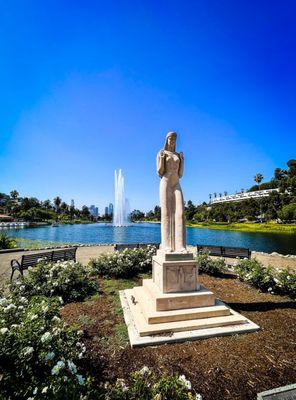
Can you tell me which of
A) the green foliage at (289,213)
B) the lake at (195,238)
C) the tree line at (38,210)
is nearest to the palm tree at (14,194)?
the tree line at (38,210)

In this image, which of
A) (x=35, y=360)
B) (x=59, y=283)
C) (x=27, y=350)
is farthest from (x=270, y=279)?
(x=27, y=350)

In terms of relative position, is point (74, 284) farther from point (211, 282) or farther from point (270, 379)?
point (270, 379)

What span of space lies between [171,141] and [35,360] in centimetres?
498

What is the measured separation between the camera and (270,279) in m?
6.61

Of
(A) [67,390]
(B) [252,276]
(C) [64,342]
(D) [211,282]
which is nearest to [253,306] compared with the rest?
(B) [252,276]

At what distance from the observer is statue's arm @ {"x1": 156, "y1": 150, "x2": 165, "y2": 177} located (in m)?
5.65

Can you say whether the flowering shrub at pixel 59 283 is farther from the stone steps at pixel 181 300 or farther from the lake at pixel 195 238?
the lake at pixel 195 238

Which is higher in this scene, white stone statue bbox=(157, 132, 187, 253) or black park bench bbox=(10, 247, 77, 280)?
white stone statue bbox=(157, 132, 187, 253)

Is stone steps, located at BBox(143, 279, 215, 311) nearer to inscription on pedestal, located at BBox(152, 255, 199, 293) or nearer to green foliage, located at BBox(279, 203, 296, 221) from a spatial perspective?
inscription on pedestal, located at BBox(152, 255, 199, 293)

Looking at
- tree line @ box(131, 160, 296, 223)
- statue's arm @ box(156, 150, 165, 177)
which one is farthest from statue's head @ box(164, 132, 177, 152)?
tree line @ box(131, 160, 296, 223)

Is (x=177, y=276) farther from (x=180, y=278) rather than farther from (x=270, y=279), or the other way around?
(x=270, y=279)

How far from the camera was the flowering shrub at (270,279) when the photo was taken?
6270 millimetres

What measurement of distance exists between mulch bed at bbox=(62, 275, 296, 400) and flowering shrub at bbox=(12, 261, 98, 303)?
0.89 m

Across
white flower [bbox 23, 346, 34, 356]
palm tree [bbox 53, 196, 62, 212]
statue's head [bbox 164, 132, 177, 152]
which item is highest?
palm tree [bbox 53, 196, 62, 212]
